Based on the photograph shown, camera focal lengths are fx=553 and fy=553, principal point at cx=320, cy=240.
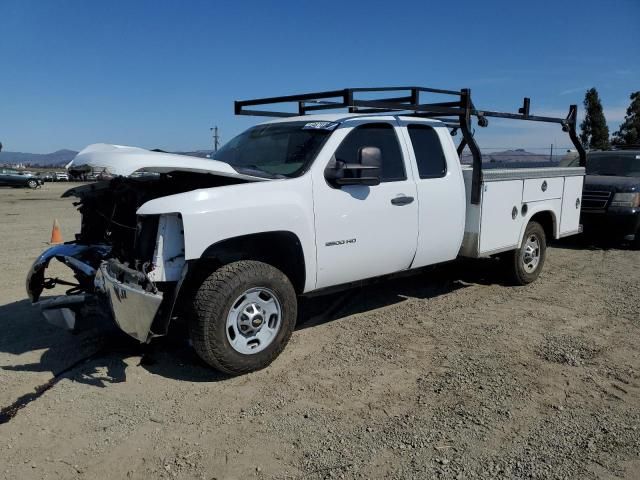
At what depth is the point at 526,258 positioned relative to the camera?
702cm

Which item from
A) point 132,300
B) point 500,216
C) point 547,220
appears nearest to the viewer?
point 132,300

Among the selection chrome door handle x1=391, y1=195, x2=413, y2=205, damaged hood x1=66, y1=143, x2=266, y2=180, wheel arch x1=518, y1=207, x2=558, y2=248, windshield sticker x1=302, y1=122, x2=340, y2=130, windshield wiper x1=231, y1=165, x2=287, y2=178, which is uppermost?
windshield sticker x1=302, y1=122, x2=340, y2=130

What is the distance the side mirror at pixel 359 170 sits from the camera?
4539 mm

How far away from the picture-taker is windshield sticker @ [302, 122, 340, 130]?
489 cm

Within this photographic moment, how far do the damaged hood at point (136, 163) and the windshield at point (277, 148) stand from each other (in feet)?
1.29

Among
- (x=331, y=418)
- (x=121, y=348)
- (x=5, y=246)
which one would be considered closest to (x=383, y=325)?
(x=331, y=418)

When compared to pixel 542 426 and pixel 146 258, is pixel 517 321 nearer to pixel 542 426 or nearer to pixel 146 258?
pixel 542 426

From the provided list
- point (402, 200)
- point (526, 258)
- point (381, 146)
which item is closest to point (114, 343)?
point (402, 200)

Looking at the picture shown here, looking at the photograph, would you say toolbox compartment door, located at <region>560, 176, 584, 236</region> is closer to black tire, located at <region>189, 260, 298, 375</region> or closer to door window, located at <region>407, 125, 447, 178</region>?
door window, located at <region>407, 125, 447, 178</region>

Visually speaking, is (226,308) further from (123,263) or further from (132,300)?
(123,263)

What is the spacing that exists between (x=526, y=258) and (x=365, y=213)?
3.19 m

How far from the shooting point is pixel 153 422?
11.7 ft

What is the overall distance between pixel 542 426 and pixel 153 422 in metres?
2.48

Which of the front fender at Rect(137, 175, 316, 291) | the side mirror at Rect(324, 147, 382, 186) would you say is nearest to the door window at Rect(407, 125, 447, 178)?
the side mirror at Rect(324, 147, 382, 186)
